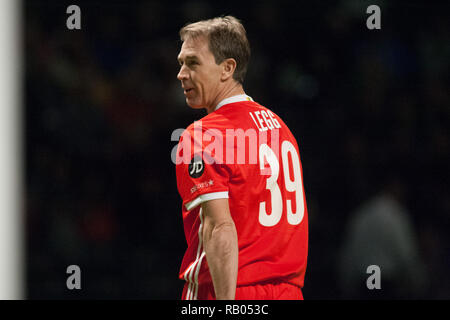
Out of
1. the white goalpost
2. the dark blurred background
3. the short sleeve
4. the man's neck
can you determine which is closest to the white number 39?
the short sleeve

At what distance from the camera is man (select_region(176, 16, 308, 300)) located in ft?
7.66

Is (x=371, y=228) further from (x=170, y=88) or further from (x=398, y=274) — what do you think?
(x=170, y=88)

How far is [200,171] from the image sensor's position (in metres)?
2.37

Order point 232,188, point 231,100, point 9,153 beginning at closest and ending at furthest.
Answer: point 9,153 → point 232,188 → point 231,100

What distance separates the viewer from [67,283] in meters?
4.75

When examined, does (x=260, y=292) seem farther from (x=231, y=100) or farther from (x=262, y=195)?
(x=231, y=100)

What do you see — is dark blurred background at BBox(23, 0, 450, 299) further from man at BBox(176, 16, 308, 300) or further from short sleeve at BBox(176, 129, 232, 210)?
short sleeve at BBox(176, 129, 232, 210)

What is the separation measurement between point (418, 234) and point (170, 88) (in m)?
2.06

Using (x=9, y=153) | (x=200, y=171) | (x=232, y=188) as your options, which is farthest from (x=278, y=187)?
(x=9, y=153)

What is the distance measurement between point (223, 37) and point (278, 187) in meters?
0.58
